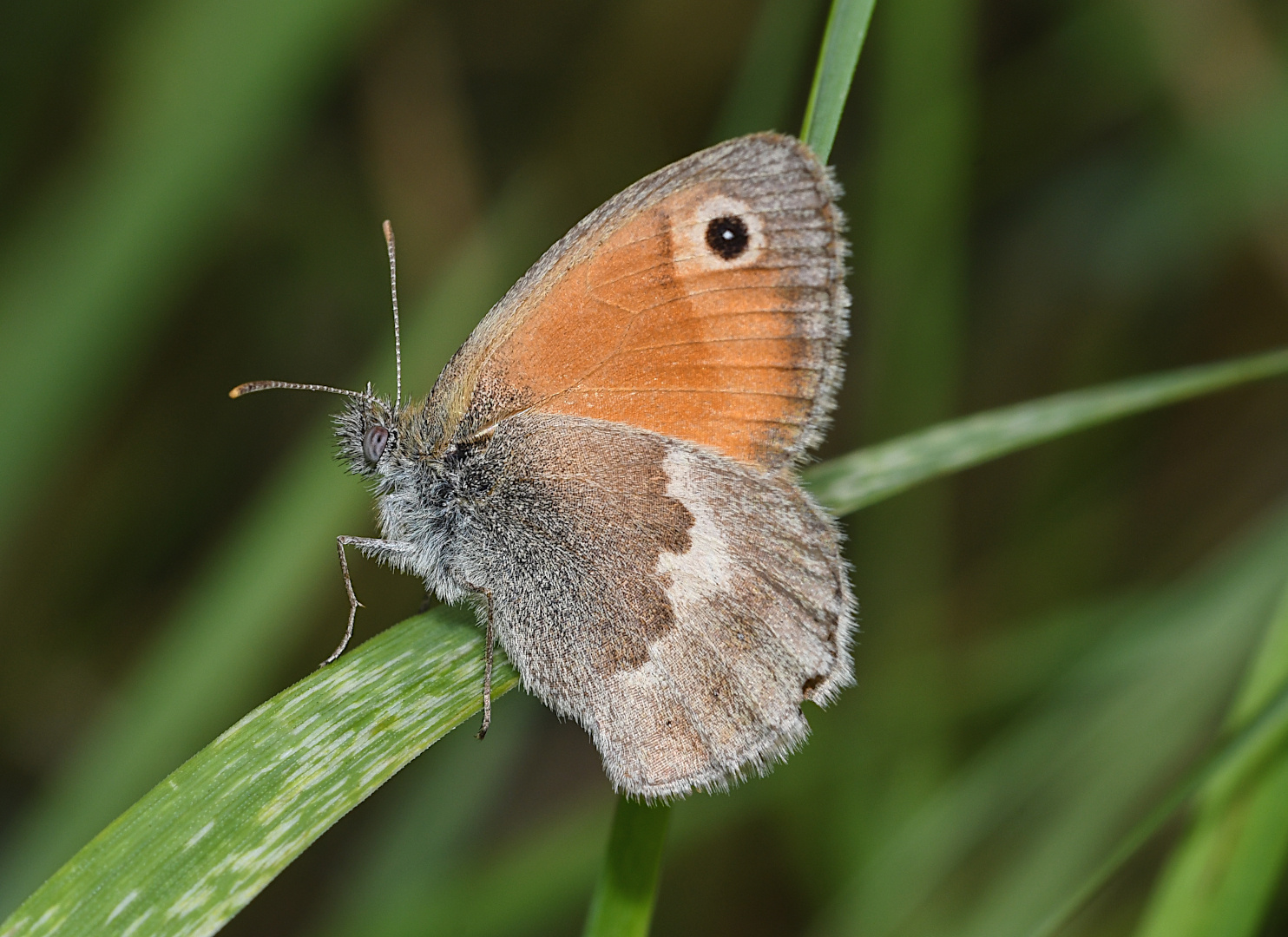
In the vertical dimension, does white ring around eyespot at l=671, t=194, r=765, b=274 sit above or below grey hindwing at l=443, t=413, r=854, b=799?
above

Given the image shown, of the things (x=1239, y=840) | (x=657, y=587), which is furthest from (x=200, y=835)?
(x=1239, y=840)

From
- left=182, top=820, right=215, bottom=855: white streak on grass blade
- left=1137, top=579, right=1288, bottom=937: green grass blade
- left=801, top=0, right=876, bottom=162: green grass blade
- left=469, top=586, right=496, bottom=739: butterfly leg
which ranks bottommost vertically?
left=1137, top=579, right=1288, bottom=937: green grass blade

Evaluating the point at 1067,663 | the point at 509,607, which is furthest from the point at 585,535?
the point at 1067,663

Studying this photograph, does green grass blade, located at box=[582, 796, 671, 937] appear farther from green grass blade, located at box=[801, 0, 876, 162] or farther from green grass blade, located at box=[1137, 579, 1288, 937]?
green grass blade, located at box=[801, 0, 876, 162]

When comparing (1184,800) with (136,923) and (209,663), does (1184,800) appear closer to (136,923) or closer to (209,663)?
(136,923)

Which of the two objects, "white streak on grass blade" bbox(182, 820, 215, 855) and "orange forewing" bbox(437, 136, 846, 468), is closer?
"white streak on grass blade" bbox(182, 820, 215, 855)

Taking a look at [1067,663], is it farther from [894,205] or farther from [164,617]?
[164,617]

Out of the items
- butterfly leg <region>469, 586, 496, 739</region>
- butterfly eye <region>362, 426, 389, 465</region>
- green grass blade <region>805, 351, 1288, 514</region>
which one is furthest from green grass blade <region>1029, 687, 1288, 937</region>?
butterfly eye <region>362, 426, 389, 465</region>
